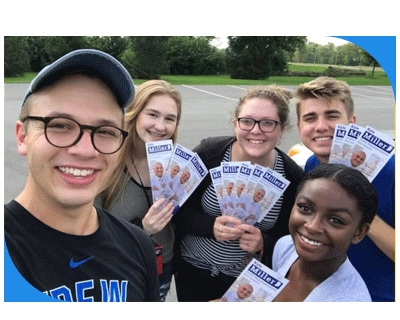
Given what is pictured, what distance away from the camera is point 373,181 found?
1604mm

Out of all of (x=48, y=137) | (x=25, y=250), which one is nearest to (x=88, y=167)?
(x=48, y=137)

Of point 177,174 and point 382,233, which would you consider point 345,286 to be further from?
point 177,174

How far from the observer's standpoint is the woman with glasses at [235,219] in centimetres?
188

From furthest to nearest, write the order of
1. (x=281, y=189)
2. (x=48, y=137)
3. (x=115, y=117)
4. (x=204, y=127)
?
(x=204, y=127) < (x=281, y=189) < (x=115, y=117) < (x=48, y=137)

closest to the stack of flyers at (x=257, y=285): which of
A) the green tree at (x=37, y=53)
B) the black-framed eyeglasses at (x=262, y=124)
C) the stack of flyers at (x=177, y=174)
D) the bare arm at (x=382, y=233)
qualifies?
the bare arm at (x=382, y=233)

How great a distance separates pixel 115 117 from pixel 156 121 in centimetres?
62

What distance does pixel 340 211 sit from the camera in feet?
4.61

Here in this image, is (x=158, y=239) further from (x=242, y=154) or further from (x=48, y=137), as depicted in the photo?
(x=48, y=137)

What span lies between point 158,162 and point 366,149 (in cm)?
103

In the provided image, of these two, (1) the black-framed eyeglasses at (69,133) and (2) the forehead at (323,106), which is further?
(2) the forehead at (323,106)

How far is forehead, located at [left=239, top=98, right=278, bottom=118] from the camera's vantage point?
6.18 feet

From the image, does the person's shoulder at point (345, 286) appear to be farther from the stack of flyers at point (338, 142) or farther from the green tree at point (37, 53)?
the green tree at point (37, 53)

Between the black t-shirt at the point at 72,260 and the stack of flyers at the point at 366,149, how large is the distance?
1.05m

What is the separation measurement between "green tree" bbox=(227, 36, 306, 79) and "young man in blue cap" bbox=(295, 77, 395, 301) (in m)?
0.24
